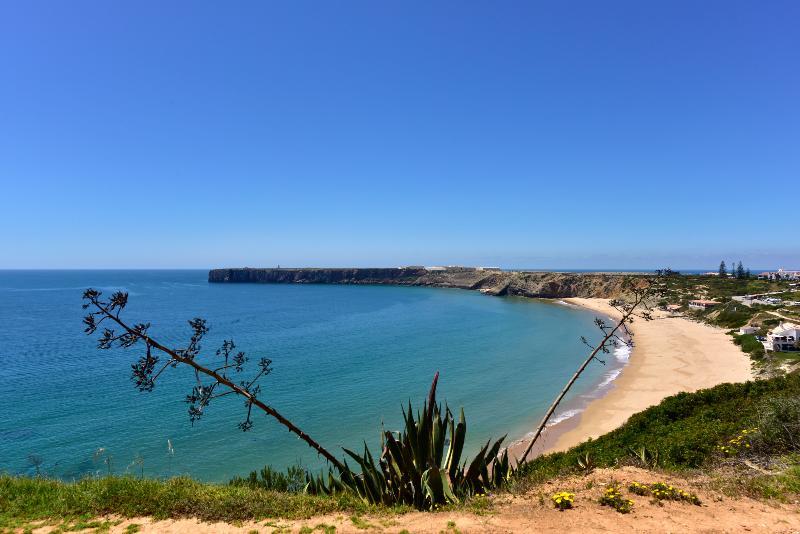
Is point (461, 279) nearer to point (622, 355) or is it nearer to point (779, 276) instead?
point (779, 276)

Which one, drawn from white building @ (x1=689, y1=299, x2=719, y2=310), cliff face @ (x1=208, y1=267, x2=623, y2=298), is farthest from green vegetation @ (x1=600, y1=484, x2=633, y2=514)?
cliff face @ (x1=208, y1=267, x2=623, y2=298)

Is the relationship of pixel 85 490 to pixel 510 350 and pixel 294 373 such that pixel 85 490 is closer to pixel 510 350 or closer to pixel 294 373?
pixel 294 373

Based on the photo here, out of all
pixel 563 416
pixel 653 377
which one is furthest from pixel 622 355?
pixel 563 416

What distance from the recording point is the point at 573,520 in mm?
5398

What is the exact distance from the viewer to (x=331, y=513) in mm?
6152

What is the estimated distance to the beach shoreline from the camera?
17616mm

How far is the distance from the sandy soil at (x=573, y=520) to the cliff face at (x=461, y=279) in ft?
213

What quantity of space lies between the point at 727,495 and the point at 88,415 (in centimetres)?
2345

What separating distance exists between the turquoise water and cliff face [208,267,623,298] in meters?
41.7

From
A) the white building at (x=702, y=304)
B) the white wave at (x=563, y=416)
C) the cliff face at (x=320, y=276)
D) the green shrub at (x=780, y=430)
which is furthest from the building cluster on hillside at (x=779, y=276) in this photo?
the green shrub at (x=780, y=430)

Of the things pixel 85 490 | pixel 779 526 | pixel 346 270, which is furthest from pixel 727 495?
pixel 346 270

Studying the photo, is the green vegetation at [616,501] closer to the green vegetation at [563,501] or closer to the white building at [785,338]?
the green vegetation at [563,501]

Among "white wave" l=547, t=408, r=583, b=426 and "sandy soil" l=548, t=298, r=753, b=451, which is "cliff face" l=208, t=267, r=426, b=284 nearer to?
"sandy soil" l=548, t=298, r=753, b=451

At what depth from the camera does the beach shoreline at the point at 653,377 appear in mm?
17616
